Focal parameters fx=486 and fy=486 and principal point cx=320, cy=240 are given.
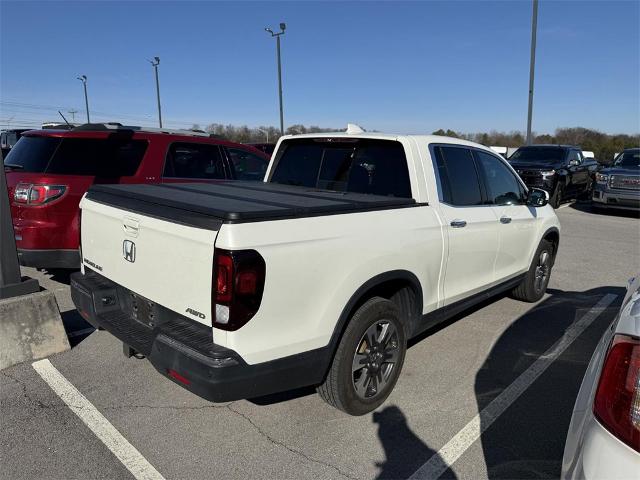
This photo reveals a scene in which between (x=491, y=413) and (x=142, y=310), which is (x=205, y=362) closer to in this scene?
(x=142, y=310)

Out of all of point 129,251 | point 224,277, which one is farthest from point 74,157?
point 224,277

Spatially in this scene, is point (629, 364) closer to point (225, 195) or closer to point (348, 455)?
point (348, 455)

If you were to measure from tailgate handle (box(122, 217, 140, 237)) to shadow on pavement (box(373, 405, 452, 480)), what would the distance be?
1921mm

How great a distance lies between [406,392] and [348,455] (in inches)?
34.8

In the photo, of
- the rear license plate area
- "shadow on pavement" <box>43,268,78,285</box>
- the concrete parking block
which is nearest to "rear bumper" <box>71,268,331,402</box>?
the rear license plate area

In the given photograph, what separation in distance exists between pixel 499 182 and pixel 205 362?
11.4 feet

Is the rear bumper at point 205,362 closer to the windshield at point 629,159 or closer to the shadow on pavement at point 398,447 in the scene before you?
the shadow on pavement at point 398,447

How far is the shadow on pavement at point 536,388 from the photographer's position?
279 cm

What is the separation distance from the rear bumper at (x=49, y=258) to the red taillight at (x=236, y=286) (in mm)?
3528

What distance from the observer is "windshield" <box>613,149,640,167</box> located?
1384cm

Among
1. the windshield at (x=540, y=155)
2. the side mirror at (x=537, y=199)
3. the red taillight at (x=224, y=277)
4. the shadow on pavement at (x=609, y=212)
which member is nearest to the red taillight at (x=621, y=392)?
the red taillight at (x=224, y=277)

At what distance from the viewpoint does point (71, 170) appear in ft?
17.5

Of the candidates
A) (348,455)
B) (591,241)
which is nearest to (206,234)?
(348,455)

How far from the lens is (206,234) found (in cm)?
238
